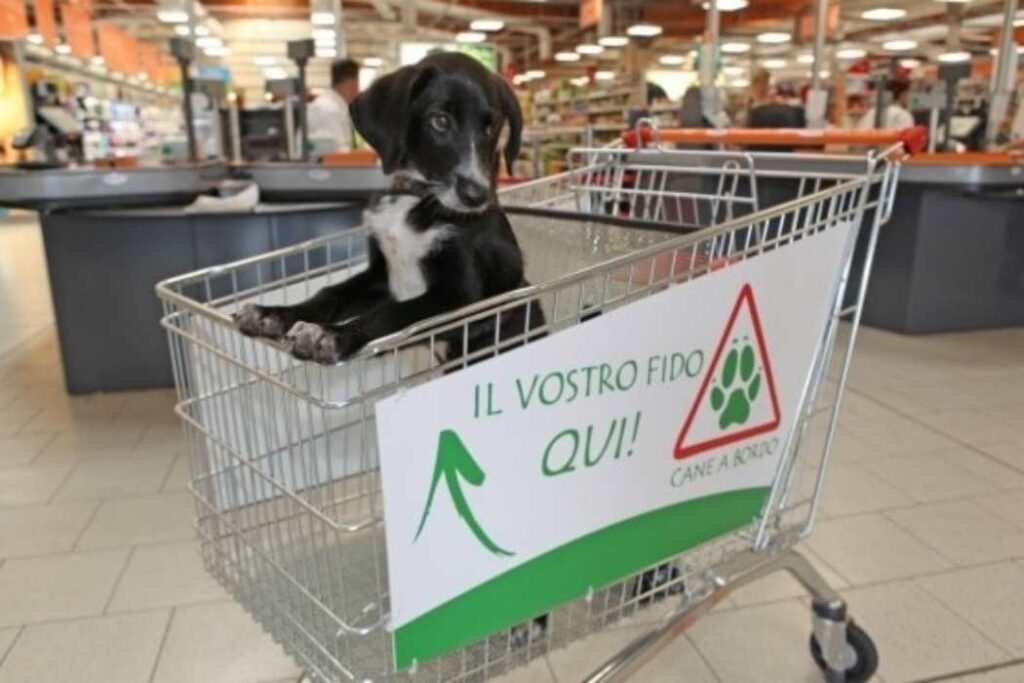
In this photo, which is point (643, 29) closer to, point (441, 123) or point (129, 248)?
point (129, 248)

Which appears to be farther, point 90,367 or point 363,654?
point 90,367

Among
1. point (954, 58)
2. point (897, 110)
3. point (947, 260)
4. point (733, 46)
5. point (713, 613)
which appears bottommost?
point (713, 613)

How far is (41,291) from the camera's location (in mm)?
6258

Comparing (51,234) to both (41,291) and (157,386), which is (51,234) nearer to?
(157,386)

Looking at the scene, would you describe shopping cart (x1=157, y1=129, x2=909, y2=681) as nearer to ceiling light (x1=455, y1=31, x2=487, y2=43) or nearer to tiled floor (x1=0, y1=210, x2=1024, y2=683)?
tiled floor (x1=0, y1=210, x2=1024, y2=683)

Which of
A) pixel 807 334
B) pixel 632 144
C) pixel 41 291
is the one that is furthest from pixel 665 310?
pixel 41 291

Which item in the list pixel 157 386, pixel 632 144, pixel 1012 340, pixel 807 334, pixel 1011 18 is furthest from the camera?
pixel 1011 18

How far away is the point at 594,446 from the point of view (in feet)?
3.59

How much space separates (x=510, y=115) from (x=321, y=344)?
2.32ft

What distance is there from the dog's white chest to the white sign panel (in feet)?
1.19

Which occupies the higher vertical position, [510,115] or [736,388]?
[510,115]

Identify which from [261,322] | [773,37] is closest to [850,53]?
[773,37]

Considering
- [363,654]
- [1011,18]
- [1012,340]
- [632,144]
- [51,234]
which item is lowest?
A: [1012,340]

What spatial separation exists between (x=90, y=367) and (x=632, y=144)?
104 inches
